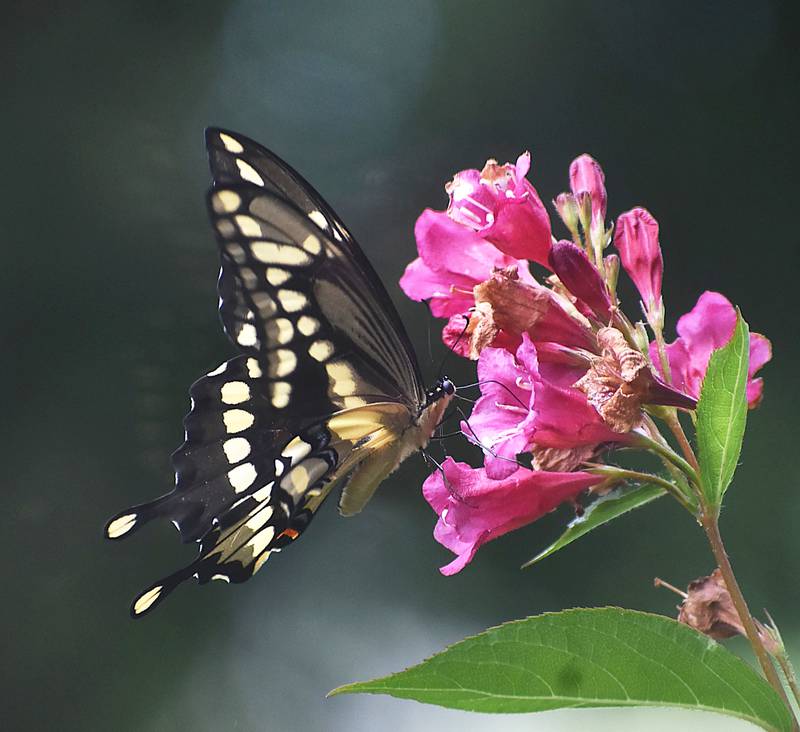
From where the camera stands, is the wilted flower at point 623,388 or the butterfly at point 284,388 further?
the butterfly at point 284,388

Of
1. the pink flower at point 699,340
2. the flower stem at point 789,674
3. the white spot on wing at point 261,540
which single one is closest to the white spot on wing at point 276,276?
the white spot on wing at point 261,540

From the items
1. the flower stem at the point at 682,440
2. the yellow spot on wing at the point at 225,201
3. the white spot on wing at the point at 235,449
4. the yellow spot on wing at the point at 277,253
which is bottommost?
the flower stem at the point at 682,440

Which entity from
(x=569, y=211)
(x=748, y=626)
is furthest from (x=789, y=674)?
(x=569, y=211)

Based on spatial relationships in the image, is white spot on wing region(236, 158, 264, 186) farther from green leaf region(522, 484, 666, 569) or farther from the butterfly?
green leaf region(522, 484, 666, 569)

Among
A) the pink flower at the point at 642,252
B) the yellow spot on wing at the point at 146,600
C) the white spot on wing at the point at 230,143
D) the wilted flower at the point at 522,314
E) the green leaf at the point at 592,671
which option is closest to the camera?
the green leaf at the point at 592,671

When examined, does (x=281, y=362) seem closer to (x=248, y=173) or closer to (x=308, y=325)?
(x=308, y=325)

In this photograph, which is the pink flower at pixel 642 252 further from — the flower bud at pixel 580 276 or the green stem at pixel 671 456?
the green stem at pixel 671 456

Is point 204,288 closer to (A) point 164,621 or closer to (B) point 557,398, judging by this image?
(A) point 164,621
